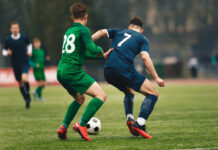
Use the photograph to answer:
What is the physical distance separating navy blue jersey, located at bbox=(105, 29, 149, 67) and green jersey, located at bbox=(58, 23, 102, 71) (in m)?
0.57

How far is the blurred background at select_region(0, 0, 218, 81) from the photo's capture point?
46031mm

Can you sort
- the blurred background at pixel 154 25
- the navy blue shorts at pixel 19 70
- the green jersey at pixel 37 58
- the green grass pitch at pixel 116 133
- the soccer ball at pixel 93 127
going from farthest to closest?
the blurred background at pixel 154 25 < the green jersey at pixel 37 58 < the navy blue shorts at pixel 19 70 < the soccer ball at pixel 93 127 < the green grass pitch at pixel 116 133

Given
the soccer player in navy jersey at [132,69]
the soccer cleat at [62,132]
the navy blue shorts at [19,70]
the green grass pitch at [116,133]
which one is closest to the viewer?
the green grass pitch at [116,133]

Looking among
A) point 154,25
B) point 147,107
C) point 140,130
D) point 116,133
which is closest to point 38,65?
point 116,133

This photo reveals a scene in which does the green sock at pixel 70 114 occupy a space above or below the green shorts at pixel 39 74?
above

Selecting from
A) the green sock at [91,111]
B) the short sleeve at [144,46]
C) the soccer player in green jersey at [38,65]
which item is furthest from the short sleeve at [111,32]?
the soccer player in green jersey at [38,65]

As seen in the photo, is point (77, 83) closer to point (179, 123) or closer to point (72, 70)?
point (72, 70)

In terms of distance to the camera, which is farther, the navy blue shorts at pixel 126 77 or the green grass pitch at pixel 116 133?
the navy blue shorts at pixel 126 77

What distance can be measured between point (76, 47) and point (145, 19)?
7769 centimetres

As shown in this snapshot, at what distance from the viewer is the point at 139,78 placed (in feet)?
27.2

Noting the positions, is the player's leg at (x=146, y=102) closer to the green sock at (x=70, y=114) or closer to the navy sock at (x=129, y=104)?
the navy sock at (x=129, y=104)

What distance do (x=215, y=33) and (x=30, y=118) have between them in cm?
5685

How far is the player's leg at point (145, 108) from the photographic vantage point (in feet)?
26.9

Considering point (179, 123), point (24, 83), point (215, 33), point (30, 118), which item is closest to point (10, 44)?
point (24, 83)
